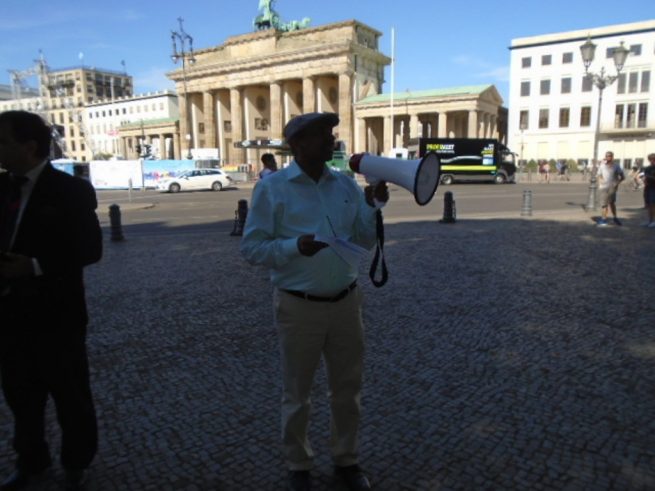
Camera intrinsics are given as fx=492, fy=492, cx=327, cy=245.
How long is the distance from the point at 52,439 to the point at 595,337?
4724 mm

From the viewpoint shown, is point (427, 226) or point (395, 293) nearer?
point (395, 293)

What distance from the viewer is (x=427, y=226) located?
43.1 ft

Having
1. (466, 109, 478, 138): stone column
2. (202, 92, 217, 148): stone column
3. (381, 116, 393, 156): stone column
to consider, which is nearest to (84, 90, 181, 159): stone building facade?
(202, 92, 217, 148): stone column

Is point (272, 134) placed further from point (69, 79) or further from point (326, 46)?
point (69, 79)

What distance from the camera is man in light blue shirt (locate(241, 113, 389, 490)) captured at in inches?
97.5

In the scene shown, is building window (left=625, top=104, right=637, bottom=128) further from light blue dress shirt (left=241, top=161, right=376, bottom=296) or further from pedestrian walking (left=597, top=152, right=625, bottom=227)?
light blue dress shirt (left=241, top=161, right=376, bottom=296)

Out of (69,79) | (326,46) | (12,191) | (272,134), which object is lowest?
(12,191)

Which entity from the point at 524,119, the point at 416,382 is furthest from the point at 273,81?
the point at 416,382

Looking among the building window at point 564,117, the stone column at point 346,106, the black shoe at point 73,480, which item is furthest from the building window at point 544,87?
the black shoe at point 73,480

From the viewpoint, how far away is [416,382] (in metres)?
3.91

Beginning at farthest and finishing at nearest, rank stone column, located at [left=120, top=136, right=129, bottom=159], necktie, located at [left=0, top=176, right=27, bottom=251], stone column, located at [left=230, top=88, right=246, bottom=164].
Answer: stone column, located at [left=120, top=136, right=129, bottom=159] < stone column, located at [left=230, top=88, right=246, bottom=164] < necktie, located at [left=0, top=176, right=27, bottom=251]

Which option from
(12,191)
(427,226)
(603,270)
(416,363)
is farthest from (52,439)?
(427,226)

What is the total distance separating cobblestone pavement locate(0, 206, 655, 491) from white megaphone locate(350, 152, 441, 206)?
1.60 m

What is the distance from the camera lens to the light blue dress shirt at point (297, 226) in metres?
2.47
